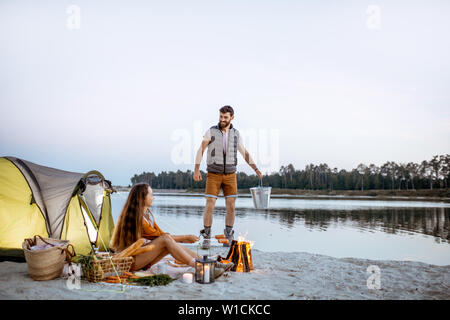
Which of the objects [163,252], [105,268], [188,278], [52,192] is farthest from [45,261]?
[52,192]

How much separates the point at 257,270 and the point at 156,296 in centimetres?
172

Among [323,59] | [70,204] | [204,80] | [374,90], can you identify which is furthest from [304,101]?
[70,204]

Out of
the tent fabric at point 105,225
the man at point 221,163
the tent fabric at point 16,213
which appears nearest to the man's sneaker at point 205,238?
the man at point 221,163

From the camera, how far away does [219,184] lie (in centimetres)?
603

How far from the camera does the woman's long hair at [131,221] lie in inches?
162

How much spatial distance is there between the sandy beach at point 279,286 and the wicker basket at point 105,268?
11cm

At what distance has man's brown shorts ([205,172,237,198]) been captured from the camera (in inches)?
234

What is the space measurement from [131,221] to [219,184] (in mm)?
2145

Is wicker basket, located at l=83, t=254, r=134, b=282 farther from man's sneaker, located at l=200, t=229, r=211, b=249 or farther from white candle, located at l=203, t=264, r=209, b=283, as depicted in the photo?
man's sneaker, located at l=200, t=229, r=211, b=249

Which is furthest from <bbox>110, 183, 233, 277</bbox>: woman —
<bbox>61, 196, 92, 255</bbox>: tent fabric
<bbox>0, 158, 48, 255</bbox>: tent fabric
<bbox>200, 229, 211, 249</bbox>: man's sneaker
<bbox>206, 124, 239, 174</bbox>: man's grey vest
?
<bbox>206, 124, 239, 174</bbox>: man's grey vest

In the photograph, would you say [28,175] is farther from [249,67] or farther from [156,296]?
[249,67]

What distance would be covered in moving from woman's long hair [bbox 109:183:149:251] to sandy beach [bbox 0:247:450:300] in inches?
21.6

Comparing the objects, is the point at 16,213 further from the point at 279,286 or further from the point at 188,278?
the point at 279,286
